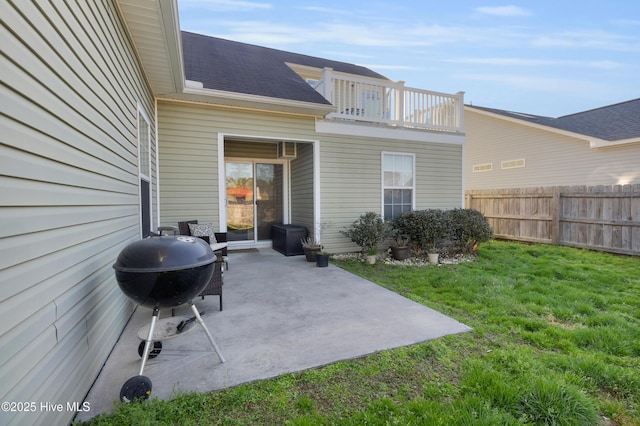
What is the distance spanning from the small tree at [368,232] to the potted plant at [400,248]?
1.37 ft

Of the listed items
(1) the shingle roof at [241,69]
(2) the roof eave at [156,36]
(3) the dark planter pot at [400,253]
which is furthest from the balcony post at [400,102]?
(2) the roof eave at [156,36]

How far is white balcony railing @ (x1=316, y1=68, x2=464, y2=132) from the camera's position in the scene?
680 cm

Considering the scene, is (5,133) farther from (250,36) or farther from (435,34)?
(250,36)

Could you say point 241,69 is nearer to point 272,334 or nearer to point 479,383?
point 272,334

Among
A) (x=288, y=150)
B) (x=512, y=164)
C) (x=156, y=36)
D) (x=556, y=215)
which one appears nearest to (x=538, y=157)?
(x=512, y=164)

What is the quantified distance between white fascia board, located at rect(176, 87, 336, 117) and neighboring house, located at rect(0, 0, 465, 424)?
0.03 meters

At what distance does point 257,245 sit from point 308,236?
1.56 meters

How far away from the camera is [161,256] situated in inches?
75.4

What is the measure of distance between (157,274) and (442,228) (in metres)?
5.61

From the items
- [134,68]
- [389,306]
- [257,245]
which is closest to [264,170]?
[257,245]

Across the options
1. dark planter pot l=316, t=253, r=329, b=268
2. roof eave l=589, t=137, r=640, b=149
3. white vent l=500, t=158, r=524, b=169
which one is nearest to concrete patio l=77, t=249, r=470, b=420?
dark planter pot l=316, t=253, r=329, b=268

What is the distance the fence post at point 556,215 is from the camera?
7629 mm

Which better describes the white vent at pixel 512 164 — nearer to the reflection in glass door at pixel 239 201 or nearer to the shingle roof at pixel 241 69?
the shingle roof at pixel 241 69

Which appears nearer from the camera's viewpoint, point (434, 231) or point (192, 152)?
point (192, 152)
